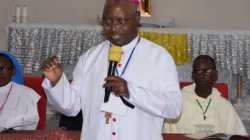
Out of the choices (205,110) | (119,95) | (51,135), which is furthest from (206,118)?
(119,95)

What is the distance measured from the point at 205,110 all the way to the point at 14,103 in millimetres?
2002

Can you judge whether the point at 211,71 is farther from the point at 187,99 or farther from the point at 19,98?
the point at 19,98

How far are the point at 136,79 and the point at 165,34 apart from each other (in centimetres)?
499

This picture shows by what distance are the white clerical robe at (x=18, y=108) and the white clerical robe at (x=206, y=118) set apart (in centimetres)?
133

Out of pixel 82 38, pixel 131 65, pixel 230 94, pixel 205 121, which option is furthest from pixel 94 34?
pixel 131 65

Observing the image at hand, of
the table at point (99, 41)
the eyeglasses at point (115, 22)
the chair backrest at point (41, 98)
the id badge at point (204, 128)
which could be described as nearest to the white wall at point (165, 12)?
the table at point (99, 41)

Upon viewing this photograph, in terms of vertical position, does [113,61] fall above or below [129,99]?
above

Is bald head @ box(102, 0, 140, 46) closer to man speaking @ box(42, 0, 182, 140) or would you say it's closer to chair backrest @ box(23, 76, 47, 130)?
man speaking @ box(42, 0, 182, 140)

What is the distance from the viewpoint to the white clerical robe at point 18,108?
15.6 feet

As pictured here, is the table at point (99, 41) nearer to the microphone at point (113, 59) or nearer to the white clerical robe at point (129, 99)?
the white clerical robe at point (129, 99)

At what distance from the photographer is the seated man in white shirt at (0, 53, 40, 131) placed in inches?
189

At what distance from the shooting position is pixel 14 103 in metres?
5.02

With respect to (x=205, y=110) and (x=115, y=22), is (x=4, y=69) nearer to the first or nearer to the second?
(x=205, y=110)

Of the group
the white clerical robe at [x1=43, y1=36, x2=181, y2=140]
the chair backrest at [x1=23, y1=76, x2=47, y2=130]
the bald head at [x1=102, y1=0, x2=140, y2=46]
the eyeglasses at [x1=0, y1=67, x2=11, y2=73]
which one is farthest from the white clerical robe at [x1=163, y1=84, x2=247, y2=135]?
the bald head at [x1=102, y1=0, x2=140, y2=46]
